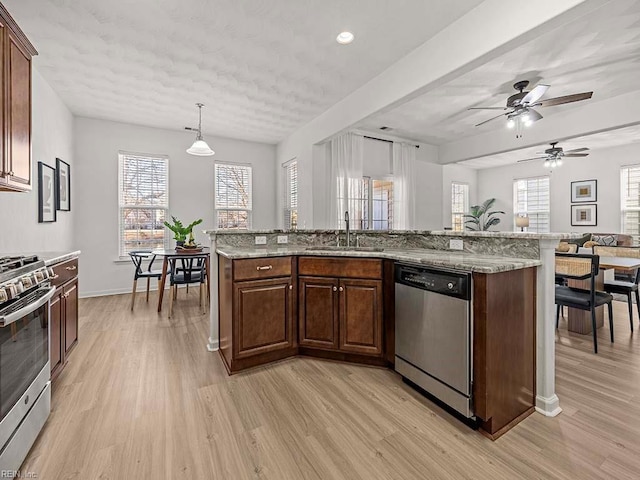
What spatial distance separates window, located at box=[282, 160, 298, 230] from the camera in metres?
5.77

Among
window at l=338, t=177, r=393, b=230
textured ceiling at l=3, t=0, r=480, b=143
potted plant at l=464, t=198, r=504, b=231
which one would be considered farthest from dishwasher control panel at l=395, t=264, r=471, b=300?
potted plant at l=464, t=198, r=504, b=231

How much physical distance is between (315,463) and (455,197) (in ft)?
26.2

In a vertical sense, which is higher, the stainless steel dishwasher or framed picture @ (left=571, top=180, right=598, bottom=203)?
framed picture @ (left=571, top=180, right=598, bottom=203)

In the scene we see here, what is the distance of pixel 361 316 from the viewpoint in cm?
246

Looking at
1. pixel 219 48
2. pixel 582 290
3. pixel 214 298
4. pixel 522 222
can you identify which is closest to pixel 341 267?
pixel 214 298

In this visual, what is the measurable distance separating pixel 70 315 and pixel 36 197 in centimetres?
178

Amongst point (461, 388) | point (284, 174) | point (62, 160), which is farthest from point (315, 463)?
point (284, 174)

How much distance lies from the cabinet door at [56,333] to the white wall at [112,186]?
10.5ft

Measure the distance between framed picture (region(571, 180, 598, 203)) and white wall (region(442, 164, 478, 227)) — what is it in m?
2.14

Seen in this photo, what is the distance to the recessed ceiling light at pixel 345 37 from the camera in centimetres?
273

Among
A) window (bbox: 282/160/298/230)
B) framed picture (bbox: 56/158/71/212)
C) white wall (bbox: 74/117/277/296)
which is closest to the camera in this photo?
framed picture (bbox: 56/158/71/212)

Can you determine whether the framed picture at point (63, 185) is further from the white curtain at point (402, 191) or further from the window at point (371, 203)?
the white curtain at point (402, 191)

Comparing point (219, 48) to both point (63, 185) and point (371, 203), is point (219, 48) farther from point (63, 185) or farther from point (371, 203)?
point (371, 203)

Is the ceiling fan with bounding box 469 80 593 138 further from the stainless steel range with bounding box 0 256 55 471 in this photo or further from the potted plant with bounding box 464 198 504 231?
the potted plant with bounding box 464 198 504 231
